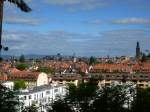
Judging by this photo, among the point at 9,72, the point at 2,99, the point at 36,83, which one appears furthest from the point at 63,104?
the point at 9,72

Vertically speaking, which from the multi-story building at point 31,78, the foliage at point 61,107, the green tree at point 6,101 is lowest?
the multi-story building at point 31,78

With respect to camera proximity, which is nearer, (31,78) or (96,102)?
(96,102)

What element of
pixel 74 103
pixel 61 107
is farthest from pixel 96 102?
pixel 61 107

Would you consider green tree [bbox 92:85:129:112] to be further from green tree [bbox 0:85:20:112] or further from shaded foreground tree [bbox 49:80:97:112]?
green tree [bbox 0:85:20:112]

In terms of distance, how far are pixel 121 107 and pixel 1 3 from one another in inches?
465

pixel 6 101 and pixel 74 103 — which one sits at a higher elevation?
pixel 6 101

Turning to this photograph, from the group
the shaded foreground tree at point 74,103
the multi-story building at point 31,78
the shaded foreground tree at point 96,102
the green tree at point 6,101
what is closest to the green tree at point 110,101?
the shaded foreground tree at point 96,102

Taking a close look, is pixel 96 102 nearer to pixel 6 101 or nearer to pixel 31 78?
pixel 6 101

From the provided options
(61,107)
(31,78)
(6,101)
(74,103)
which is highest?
(6,101)

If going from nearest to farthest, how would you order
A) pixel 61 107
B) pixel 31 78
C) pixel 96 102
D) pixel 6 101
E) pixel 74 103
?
pixel 6 101 < pixel 61 107 < pixel 96 102 < pixel 74 103 < pixel 31 78

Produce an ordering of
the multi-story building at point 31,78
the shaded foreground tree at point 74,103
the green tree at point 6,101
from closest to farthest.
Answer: the green tree at point 6,101 < the shaded foreground tree at point 74,103 < the multi-story building at point 31,78

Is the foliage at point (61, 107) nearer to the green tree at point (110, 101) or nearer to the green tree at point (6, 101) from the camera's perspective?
the green tree at point (110, 101)

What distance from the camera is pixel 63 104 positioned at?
75.5 ft

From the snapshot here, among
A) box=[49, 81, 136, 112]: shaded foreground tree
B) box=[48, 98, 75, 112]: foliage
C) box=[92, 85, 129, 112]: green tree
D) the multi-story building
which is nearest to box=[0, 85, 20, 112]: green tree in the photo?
box=[48, 98, 75, 112]: foliage
